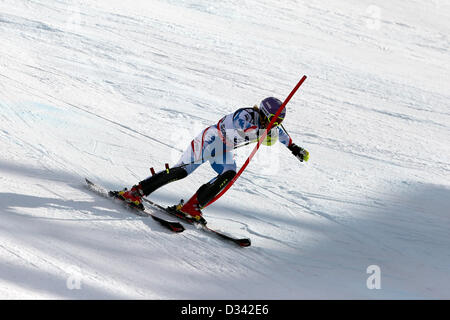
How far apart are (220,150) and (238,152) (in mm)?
3149

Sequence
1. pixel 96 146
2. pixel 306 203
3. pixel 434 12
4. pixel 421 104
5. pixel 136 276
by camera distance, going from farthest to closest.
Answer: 1. pixel 434 12
2. pixel 421 104
3. pixel 96 146
4. pixel 306 203
5. pixel 136 276

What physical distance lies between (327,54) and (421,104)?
3.16 meters

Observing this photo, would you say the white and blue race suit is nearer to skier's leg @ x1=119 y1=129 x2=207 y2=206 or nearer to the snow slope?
skier's leg @ x1=119 y1=129 x2=207 y2=206

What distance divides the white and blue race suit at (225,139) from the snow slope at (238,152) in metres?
0.77

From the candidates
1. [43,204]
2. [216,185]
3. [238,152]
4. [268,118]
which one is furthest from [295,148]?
[238,152]

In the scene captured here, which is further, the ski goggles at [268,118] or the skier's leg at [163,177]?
the skier's leg at [163,177]


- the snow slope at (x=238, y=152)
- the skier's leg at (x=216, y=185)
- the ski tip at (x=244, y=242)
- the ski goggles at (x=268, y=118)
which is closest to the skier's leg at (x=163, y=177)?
the snow slope at (x=238, y=152)

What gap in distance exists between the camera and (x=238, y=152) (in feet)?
30.7

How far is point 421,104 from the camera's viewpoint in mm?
12406

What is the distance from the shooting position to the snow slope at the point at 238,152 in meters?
5.42

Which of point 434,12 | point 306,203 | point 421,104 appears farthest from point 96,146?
point 434,12

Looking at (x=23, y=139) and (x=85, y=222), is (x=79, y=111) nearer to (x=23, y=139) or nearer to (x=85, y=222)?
(x=23, y=139)

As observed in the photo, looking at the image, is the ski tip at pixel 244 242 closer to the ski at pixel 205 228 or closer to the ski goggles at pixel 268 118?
the ski at pixel 205 228

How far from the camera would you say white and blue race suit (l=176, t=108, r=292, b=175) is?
234 inches
